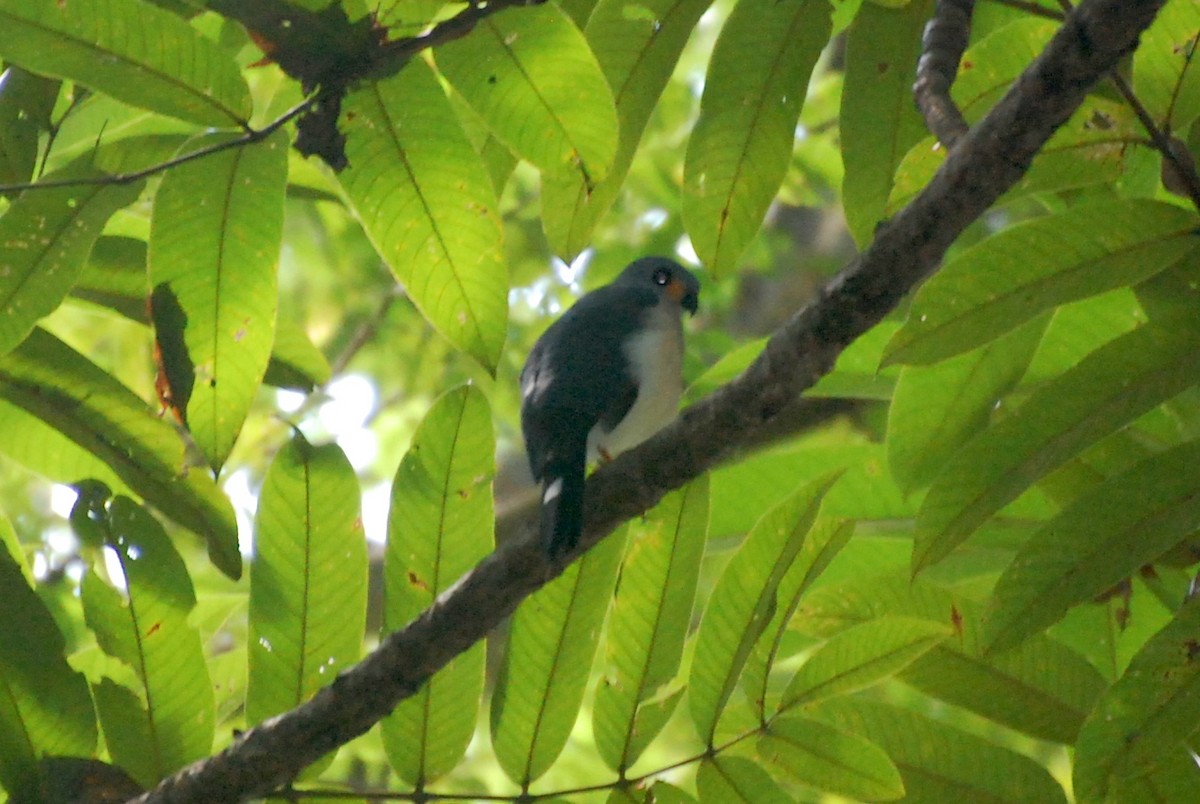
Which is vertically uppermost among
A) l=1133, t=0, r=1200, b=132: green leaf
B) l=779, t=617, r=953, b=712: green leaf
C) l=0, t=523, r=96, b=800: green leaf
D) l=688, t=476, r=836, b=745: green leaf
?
l=1133, t=0, r=1200, b=132: green leaf

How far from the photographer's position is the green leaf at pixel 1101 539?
6.05 feet

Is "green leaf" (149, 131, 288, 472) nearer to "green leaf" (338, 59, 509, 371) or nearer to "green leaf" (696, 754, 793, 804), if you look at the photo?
"green leaf" (338, 59, 509, 371)

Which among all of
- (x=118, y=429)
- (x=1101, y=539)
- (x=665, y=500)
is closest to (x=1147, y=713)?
(x=1101, y=539)

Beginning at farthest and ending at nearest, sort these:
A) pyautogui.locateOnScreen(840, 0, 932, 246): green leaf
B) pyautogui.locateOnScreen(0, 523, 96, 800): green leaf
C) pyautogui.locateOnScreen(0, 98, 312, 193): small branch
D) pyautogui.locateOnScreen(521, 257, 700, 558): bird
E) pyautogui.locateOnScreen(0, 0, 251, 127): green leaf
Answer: pyautogui.locateOnScreen(521, 257, 700, 558): bird, pyautogui.locateOnScreen(840, 0, 932, 246): green leaf, pyautogui.locateOnScreen(0, 523, 96, 800): green leaf, pyautogui.locateOnScreen(0, 98, 312, 193): small branch, pyautogui.locateOnScreen(0, 0, 251, 127): green leaf

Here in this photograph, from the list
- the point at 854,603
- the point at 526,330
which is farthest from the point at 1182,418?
the point at 526,330

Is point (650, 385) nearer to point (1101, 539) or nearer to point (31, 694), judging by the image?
point (1101, 539)

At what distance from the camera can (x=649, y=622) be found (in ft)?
6.71

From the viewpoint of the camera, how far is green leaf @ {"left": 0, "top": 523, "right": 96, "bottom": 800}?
2.00 m

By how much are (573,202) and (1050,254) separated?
36.2 inches

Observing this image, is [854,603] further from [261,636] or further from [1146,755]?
[261,636]

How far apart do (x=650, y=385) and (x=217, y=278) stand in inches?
57.3

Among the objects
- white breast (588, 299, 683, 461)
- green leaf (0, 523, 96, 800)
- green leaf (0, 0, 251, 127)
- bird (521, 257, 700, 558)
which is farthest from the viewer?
white breast (588, 299, 683, 461)

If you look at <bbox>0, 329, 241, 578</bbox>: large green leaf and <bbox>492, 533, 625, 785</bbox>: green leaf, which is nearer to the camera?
<bbox>492, 533, 625, 785</bbox>: green leaf

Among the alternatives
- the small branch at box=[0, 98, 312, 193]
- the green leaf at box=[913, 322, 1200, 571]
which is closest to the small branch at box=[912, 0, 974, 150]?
the green leaf at box=[913, 322, 1200, 571]
